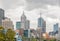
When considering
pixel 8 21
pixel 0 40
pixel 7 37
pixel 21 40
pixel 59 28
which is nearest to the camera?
pixel 0 40

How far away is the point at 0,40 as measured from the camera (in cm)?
4988

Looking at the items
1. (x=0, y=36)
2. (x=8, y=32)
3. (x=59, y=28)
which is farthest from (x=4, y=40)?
(x=59, y=28)

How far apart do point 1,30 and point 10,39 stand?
237 centimetres

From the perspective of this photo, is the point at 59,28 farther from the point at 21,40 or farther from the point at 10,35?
the point at 10,35

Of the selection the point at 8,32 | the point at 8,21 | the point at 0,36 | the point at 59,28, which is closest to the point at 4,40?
the point at 0,36

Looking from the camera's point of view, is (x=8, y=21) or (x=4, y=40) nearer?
(x=4, y=40)

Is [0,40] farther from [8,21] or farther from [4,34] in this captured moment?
[8,21]

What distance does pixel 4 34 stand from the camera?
53781 mm

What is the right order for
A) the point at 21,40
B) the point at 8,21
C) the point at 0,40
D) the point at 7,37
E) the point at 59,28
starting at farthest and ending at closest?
the point at 59,28 → the point at 8,21 → the point at 21,40 → the point at 7,37 → the point at 0,40

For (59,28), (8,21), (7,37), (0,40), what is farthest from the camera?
(59,28)

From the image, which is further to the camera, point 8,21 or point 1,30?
point 8,21

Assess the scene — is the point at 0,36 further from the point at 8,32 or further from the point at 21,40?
the point at 21,40

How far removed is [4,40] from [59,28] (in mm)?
111233

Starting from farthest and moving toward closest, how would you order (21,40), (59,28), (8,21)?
(59,28), (8,21), (21,40)
